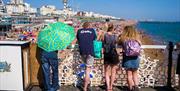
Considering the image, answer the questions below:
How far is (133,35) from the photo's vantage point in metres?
5.92

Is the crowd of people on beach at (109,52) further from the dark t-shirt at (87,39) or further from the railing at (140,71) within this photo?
the railing at (140,71)

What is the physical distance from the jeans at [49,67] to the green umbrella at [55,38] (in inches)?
5.7

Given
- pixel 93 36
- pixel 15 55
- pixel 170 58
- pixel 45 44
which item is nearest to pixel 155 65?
pixel 170 58

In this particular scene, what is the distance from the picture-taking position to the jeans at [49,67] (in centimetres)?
602

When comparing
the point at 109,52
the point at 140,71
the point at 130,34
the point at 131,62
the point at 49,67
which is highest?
the point at 130,34

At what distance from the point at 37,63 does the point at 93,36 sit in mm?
1589

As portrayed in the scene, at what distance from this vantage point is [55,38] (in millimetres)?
5984

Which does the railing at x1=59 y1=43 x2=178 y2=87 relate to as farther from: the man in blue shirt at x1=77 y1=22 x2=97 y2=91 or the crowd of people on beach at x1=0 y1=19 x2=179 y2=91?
the man in blue shirt at x1=77 y1=22 x2=97 y2=91

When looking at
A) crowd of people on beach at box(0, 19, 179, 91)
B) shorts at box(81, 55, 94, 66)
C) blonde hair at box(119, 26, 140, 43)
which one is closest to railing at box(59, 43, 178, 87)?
crowd of people on beach at box(0, 19, 179, 91)

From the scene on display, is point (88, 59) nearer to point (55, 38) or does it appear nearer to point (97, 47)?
point (97, 47)

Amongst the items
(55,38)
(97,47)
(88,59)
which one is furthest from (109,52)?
(55,38)

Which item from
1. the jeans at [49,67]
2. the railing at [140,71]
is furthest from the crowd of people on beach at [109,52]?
the railing at [140,71]

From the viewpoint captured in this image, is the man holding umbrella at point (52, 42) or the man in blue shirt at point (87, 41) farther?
the man in blue shirt at point (87, 41)

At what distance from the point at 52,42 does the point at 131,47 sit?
1.57m
